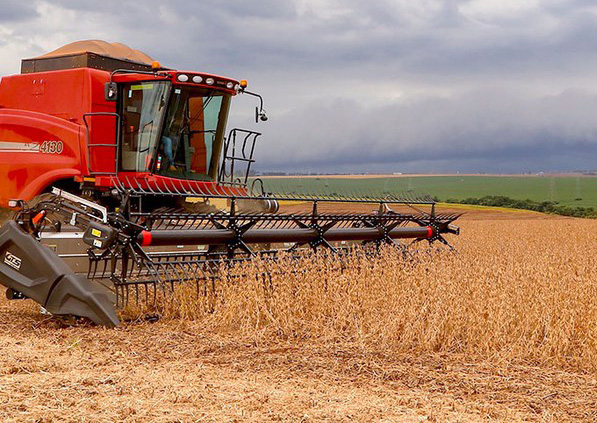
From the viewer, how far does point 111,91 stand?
7.25 metres

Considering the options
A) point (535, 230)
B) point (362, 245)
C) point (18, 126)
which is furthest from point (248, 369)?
point (535, 230)

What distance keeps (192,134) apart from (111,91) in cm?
104

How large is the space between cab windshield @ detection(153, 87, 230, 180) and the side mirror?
57 cm

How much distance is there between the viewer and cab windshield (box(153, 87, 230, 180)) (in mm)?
7516

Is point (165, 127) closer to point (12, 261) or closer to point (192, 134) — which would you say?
point (192, 134)

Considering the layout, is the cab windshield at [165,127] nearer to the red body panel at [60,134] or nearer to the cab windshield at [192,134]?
the cab windshield at [192,134]

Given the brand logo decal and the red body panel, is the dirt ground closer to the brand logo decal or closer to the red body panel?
the brand logo decal

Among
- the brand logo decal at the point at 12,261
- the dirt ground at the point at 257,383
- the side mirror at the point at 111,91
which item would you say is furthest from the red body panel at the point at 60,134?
the dirt ground at the point at 257,383

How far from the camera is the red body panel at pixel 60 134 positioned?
25.1 ft

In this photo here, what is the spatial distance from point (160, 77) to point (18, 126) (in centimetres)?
193

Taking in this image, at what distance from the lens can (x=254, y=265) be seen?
577cm

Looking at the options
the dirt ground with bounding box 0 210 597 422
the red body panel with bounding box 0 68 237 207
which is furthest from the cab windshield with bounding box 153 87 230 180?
the dirt ground with bounding box 0 210 597 422

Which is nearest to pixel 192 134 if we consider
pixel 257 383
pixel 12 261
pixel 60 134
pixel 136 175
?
pixel 136 175

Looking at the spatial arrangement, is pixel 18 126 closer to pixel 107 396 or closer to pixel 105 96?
pixel 105 96
